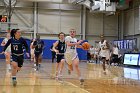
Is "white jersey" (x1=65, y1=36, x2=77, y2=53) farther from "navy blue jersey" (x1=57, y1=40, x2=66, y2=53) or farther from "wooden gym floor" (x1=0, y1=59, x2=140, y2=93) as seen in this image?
"wooden gym floor" (x1=0, y1=59, x2=140, y2=93)

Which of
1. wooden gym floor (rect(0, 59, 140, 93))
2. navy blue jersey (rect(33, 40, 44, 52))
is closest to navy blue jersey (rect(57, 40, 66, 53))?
wooden gym floor (rect(0, 59, 140, 93))

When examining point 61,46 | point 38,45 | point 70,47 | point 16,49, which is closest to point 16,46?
point 16,49

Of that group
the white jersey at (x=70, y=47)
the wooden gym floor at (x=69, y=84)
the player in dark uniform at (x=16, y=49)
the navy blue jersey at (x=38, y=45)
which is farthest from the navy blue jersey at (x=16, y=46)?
the navy blue jersey at (x=38, y=45)

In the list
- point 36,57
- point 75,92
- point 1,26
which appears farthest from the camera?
point 1,26

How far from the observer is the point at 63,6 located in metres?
36.2

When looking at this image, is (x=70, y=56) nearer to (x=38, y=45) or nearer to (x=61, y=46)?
(x=61, y=46)

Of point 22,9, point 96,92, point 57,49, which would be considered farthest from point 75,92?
point 22,9

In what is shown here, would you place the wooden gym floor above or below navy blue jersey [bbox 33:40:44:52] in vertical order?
below

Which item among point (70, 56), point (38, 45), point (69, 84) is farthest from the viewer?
point (38, 45)

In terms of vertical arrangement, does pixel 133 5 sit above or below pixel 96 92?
above

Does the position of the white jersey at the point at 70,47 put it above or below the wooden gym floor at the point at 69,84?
above

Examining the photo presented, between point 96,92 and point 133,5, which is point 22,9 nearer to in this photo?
point 133,5

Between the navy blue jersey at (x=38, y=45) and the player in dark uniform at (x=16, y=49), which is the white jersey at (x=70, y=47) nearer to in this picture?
the player in dark uniform at (x=16, y=49)

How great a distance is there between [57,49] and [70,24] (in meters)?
23.9
